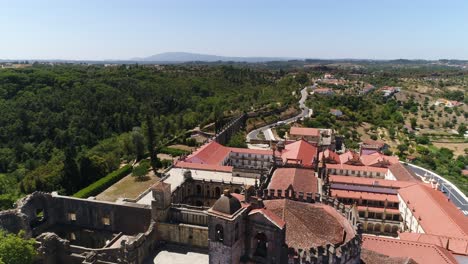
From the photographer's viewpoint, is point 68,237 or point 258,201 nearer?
point 258,201

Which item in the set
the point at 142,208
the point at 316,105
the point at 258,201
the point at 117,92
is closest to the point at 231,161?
the point at 142,208

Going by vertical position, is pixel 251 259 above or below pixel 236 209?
below

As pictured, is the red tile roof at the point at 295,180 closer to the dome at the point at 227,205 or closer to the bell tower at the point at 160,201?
the dome at the point at 227,205

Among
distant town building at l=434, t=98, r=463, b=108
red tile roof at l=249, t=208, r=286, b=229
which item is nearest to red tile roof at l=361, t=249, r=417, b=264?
red tile roof at l=249, t=208, r=286, b=229

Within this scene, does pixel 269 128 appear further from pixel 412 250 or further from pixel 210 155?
pixel 412 250

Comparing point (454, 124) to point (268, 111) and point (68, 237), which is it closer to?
point (268, 111)

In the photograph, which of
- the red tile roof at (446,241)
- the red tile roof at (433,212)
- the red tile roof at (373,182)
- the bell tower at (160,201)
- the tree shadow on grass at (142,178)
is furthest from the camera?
the tree shadow on grass at (142,178)

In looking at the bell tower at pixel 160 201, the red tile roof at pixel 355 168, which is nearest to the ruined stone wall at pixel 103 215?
the bell tower at pixel 160 201
